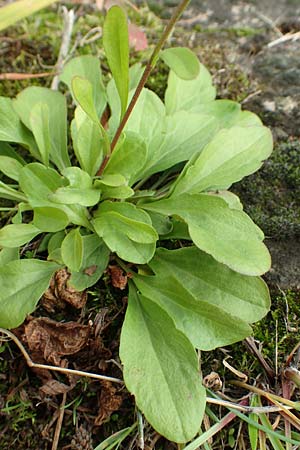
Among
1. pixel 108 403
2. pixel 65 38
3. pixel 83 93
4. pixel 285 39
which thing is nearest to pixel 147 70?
pixel 83 93

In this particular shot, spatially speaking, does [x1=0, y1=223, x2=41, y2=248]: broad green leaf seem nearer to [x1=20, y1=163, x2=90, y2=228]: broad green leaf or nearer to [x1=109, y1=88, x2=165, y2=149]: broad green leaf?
[x1=20, y1=163, x2=90, y2=228]: broad green leaf

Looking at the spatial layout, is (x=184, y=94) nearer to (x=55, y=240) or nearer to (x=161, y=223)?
(x=161, y=223)

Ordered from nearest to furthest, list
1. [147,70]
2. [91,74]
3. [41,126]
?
1. [147,70]
2. [41,126]
3. [91,74]

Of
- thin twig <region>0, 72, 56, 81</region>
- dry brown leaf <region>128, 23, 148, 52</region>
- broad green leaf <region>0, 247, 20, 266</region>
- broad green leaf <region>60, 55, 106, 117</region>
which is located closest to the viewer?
broad green leaf <region>0, 247, 20, 266</region>

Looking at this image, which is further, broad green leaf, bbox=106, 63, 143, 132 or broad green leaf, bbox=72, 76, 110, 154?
broad green leaf, bbox=106, 63, 143, 132

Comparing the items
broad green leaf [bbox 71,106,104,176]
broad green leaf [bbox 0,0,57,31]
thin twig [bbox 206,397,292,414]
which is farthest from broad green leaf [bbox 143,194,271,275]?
broad green leaf [bbox 0,0,57,31]

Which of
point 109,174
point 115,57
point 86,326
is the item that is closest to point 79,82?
point 115,57
